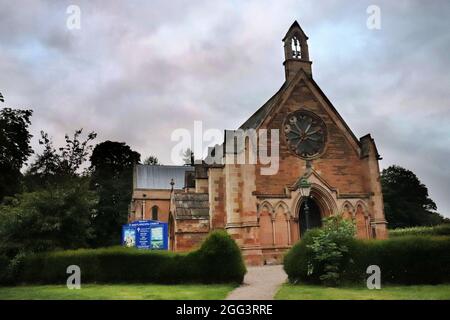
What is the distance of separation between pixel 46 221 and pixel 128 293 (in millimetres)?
7770

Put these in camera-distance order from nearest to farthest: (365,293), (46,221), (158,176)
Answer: (365,293)
(46,221)
(158,176)

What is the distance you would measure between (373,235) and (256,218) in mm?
9066

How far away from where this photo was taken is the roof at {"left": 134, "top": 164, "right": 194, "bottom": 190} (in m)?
61.6

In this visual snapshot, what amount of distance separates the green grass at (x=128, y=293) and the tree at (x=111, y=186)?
39.2 m

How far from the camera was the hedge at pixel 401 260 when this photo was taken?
14570 mm

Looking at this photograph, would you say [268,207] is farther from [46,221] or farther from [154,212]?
[154,212]

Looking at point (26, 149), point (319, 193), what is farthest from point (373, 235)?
point (26, 149)

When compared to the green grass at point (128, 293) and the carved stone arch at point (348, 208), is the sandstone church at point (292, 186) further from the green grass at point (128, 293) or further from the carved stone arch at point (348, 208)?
the green grass at point (128, 293)

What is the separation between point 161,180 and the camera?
6350 centimetres

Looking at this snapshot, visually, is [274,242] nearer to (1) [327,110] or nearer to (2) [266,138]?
(2) [266,138]

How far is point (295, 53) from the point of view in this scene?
3203cm

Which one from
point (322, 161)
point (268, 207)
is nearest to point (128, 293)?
point (268, 207)

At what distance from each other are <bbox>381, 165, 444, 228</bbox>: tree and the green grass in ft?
175

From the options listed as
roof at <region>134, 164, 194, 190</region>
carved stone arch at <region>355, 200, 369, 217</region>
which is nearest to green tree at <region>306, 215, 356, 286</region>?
carved stone arch at <region>355, 200, 369, 217</region>
